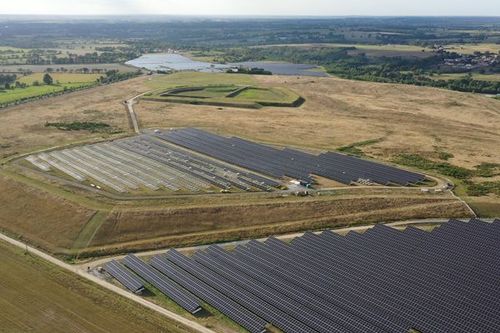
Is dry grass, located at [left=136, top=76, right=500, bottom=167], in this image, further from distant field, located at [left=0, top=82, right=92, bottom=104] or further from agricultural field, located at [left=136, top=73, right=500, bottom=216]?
distant field, located at [left=0, top=82, right=92, bottom=104]

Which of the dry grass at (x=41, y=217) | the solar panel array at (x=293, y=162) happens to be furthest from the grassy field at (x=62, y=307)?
the solar panel array at (x=293, y=162)

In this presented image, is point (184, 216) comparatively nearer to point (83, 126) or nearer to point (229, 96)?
point (83, 126)

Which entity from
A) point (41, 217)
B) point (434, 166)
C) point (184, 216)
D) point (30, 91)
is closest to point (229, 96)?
point (30, 91)

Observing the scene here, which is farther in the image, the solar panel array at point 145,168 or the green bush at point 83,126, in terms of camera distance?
the green bush at point 83,126

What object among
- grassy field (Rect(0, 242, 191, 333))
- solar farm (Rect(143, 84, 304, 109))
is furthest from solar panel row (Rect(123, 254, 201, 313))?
solar farm (Rect(143, 84, 304, 109))

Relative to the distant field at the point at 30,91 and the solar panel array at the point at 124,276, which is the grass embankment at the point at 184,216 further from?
the distant field at the point at 30,91

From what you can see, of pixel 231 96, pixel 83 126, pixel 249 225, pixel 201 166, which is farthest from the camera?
pixel 231 96
